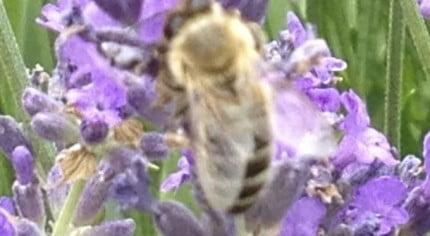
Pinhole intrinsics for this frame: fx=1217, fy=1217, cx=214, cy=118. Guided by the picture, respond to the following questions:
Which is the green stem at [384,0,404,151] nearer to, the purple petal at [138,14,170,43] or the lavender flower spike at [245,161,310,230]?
the lavender flower spike at [245,161,310,230]

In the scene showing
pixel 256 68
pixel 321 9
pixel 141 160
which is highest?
pixel 256 68

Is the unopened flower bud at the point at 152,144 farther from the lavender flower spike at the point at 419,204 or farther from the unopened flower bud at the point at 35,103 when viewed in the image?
the lavender flower spike at the point at 419,204

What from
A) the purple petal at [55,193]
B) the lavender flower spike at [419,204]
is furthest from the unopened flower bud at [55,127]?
the lavender flower spike at [419,204]

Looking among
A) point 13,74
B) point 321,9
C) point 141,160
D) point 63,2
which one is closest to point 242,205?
point 141,160

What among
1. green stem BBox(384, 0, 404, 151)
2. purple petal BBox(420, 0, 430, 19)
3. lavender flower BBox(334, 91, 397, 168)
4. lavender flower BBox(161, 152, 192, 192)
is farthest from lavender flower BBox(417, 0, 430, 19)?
lavender flower BBox(161, 152, 192, 192)

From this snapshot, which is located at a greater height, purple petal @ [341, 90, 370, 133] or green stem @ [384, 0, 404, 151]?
purple petal @ [341, 90, 370, 133]

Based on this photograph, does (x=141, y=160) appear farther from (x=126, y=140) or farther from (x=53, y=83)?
(x=53, y=83)
